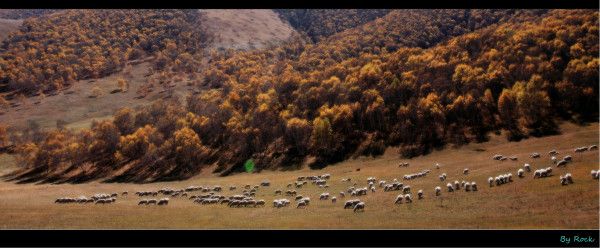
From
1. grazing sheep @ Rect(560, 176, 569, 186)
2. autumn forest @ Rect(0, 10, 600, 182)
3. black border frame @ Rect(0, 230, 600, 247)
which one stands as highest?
black border frame @ Rect(0, 230, 600, 247)

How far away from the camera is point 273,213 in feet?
144

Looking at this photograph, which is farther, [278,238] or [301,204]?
[301,204]

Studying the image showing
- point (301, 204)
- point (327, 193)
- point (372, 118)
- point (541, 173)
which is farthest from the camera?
point (372, 118)

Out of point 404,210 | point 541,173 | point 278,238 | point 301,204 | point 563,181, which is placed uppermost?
point 278,238

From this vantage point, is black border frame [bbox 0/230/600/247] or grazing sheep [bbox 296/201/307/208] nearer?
black border frame [bbox 0/230/600/247]

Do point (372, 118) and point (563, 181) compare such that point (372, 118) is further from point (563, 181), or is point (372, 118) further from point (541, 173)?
→ point (563, 181)

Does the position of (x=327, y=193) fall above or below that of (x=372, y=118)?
above

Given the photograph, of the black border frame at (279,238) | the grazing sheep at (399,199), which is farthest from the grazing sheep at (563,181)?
the black border frame at (279,238)

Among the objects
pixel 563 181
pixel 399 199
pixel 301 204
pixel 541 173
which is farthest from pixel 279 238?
pixel 541 173

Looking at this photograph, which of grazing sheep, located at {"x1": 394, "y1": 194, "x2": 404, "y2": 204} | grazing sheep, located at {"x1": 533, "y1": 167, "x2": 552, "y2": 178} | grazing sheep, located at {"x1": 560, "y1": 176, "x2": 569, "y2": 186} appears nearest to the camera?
grazing sheep, located at {"x1": 560, "y1": 176, "x2": 569, "y2": 186}

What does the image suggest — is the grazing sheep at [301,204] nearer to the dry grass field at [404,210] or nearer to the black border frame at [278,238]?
the dry grass field at [404,210]

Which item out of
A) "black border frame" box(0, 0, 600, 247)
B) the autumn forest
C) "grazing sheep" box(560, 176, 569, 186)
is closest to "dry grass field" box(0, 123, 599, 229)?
"grazing sheep" box(560, 176, 569, 186)

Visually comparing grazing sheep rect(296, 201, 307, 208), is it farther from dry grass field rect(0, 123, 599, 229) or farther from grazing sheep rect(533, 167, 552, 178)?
grazing sheep rect(533, 167, 552, 178)

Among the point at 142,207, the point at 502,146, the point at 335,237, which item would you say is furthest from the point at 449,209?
the point at 502,146
